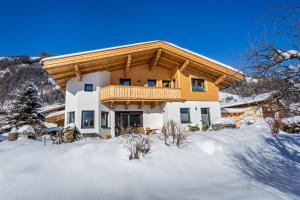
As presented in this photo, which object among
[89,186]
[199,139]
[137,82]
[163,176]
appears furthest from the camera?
[137,82]

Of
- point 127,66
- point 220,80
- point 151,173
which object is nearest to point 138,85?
point 127,66

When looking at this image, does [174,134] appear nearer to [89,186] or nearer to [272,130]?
[89,186]

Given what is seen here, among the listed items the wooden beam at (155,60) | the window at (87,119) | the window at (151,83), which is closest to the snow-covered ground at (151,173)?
the window at (87,119)

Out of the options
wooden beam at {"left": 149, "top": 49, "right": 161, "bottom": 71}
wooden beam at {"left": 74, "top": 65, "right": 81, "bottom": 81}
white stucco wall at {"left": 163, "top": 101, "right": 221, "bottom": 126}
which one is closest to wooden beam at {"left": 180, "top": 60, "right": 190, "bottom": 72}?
wooden beam at {"left": 149, "top": 49, "right": 161, "bottom": 71}

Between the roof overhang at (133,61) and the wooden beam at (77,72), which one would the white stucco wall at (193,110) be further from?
the wooden beam at (77,72)

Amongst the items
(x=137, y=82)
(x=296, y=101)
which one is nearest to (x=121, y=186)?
(x=296, y=101)

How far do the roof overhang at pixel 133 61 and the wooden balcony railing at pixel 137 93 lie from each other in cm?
192

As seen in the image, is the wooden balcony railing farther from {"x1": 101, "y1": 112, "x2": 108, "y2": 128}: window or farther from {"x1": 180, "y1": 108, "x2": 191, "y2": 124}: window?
{"x1": 101, "y1": 112, "x2": 108, "y2": 128}: window

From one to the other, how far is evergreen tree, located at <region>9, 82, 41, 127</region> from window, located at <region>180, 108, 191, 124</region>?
39.9ft

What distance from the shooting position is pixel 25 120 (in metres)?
19.6

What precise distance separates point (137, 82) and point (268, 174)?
12946 millimetres

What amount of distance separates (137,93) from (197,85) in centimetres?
577

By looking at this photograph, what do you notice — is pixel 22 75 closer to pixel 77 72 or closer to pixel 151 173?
pixel 77 72

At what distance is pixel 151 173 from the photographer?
18.8 feet
